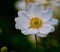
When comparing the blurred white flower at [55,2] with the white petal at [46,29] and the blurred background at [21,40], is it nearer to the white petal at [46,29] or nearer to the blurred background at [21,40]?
the blurred background at [21,40]

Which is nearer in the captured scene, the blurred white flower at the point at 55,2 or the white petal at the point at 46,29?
the white petal at the point at 46,29

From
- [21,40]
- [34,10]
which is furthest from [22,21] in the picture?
[21,40]

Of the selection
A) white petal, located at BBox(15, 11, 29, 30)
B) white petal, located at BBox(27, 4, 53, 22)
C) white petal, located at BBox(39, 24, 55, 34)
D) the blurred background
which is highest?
white petal, located at BBox(27, 4, 53, 22)

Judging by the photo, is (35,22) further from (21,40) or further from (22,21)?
(21,40)

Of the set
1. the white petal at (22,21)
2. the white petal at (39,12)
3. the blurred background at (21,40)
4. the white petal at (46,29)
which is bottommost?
the blurred background at (21,40)

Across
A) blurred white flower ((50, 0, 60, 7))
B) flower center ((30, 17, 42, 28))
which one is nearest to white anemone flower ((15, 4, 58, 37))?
flower center ((30, 17, 42, 28))

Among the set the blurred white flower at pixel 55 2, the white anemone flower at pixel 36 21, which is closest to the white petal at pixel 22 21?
the white anemone flower at pixel 36 21

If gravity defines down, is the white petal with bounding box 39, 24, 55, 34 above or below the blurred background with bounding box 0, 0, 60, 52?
above

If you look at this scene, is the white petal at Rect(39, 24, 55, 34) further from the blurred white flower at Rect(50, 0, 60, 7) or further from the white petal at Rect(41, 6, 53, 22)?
the blurred white flower at Rect(50, 0, 60, 7)

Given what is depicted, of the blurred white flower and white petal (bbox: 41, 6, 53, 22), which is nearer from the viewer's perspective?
white petal (bbox: 41, 6, 53, 22)

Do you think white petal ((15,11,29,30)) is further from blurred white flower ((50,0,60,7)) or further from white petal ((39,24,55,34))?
blurred white flower ((50,0,60,7))
